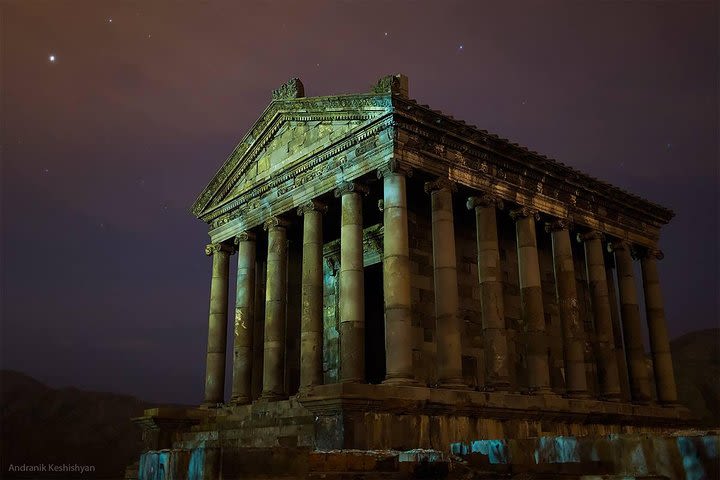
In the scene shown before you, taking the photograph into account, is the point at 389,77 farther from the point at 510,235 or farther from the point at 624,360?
the point at 624,360

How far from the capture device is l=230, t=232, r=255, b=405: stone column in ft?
73.3

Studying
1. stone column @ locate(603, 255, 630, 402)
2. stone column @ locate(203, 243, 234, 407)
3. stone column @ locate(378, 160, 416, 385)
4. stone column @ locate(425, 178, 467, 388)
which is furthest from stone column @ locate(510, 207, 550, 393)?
stone column @ locate(203, 243, 234, 407)

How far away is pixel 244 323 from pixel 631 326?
591 inches

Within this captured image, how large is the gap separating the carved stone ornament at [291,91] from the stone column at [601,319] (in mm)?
11921

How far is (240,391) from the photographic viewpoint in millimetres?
22219

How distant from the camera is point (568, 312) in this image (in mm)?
21562

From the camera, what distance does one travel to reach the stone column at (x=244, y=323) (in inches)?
879

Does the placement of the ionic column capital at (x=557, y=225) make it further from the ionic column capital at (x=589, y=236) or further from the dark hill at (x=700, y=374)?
the dark hill at (x=700, y=374)

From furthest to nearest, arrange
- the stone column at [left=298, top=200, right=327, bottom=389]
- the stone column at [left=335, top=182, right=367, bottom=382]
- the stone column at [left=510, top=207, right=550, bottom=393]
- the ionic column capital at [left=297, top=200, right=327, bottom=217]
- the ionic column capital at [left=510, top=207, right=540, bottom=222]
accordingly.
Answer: the ionic column capital at [left=510, top=207, right=540, bottom=222] < the ionic column capital at [left=297, top=200, right=327, bottom=217] < the stone column at [left=510, top=207, right=550, bottom=393] < the stone column at [left=298, top=200, right=327, bottom=389] < the stone column at [left=335, top=182, right=367, bottom=382]

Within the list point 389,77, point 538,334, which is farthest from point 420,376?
point 389,77

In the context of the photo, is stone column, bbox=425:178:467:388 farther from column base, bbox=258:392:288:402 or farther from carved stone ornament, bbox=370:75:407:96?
column base, bbox=258:392:288:402

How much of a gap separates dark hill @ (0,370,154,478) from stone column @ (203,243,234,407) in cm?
1398

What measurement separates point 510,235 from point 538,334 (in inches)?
211

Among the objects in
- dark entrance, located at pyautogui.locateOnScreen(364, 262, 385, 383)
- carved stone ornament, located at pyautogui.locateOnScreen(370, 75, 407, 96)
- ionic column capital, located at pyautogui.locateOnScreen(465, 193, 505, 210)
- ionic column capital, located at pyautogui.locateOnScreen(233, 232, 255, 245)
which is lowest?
dark entrance, located at pyautogui.locateOnScreen(364, 262, 385, 383)
